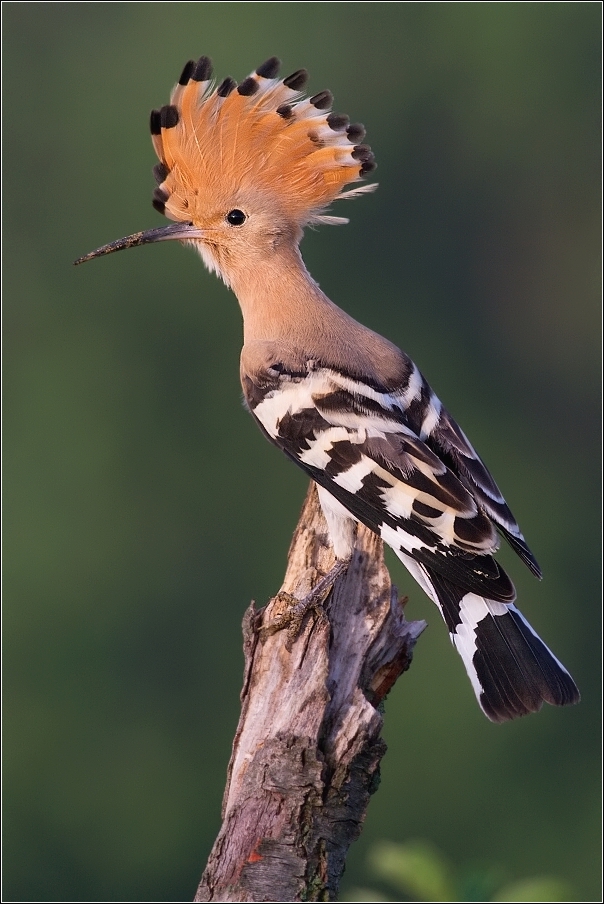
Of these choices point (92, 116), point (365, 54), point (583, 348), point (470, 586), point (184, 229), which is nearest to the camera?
point (470, 586)

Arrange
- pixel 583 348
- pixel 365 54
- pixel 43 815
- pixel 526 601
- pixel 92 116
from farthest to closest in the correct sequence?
pixel 583 348, pixel 365 54, pixel 92 116, pixel 526 601, pixel 43 815

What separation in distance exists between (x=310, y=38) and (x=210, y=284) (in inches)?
138

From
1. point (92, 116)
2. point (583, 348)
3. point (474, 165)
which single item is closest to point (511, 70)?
point (474, 165)

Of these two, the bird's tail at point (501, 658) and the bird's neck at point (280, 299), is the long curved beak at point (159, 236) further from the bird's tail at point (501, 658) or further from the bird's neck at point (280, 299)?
the bird's tail at point (501, 658)

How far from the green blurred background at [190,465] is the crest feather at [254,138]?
5.05 m

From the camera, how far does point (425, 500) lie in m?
2.56

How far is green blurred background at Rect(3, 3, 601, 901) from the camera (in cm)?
912

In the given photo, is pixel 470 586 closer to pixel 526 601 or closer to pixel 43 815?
pixel 43 815

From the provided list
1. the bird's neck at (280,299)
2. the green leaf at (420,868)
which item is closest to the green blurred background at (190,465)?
the bird's neck at (280,299)

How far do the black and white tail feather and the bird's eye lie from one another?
386mm

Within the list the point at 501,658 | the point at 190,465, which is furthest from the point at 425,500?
the point at 190,465

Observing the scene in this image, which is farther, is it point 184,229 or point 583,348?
point 583,348

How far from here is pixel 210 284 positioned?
1042cm

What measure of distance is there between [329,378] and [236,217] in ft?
1.58
